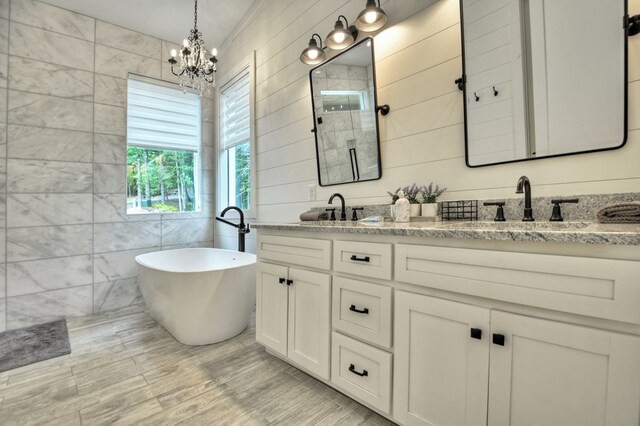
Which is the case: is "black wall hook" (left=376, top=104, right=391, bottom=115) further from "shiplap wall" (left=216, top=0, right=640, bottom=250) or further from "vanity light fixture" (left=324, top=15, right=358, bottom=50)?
"vanity light fixture" (left=324, top=15, right=358, bottom=50)

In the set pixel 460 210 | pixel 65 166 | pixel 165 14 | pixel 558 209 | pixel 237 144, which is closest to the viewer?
pixel 558 209

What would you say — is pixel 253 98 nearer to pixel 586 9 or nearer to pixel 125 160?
pixel 125 160

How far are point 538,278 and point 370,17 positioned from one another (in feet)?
5.25

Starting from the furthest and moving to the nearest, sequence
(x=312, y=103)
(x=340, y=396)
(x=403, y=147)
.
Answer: (x=312, y=103) → (x=403, y=147) → (x=340, y=396)

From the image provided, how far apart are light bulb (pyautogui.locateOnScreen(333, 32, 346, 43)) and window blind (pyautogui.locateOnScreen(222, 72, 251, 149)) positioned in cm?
146

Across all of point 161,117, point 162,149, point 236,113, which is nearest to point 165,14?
point 161,117

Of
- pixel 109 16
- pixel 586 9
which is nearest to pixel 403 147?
pixel 586 9

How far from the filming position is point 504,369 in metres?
0.93

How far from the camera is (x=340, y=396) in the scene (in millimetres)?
1542

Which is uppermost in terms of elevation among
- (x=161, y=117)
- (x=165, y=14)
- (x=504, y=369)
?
(x=165, y=14)

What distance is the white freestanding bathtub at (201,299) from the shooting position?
2094mm

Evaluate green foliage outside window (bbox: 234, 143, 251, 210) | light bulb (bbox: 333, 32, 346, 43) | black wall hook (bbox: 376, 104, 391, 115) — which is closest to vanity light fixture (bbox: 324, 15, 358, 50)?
light bulb (bbox: 333, 32, 346, 43)

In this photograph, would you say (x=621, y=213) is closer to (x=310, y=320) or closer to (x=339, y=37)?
(x=310, y=320)

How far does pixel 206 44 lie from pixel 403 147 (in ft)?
9.81
